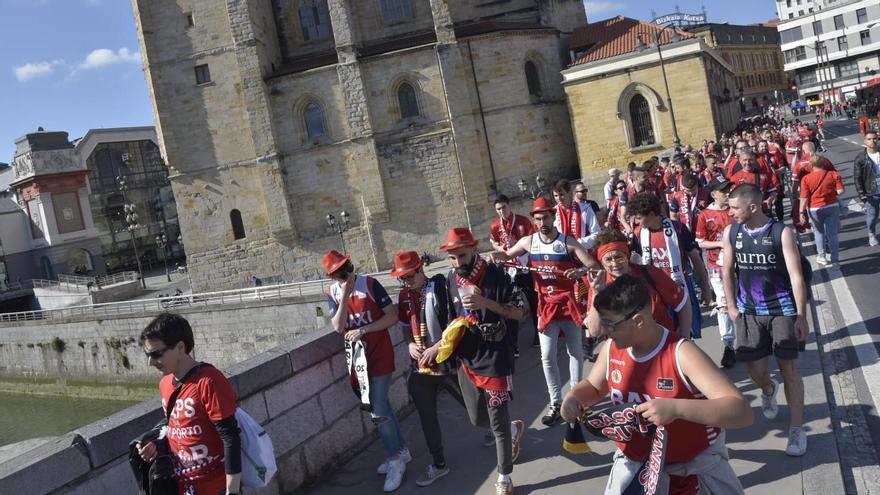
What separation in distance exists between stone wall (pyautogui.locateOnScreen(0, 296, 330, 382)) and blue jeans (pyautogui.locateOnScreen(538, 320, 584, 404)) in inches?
651

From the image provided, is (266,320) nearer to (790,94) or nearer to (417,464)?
(417,464)

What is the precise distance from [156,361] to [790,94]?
94.8 m

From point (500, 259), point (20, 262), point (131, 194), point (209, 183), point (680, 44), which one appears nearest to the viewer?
point (500, 259)

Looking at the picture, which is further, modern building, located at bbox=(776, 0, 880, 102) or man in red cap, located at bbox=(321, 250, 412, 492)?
modern building, located at bbox=(776, 0, 880, 102)

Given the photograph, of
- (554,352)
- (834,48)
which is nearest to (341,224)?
(554,352)

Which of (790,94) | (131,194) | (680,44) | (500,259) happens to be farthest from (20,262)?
A: (790,94)

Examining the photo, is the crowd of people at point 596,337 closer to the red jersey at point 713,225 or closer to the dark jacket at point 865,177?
the red jersey at point 713,225

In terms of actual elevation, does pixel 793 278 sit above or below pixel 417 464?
above

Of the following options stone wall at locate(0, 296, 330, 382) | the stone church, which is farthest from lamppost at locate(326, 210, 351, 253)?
stone wall at locate(0, 296, 330, 382)

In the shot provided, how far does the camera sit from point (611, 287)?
2703 mm

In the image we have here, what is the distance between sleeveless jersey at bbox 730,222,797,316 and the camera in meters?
4.75

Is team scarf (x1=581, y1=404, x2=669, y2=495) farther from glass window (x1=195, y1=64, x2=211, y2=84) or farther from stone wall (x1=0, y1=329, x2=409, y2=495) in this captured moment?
glass window (x1=195, y1=64, x2=211, y2=84)

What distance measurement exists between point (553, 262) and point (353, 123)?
85.7 ft

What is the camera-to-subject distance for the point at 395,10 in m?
34.1
